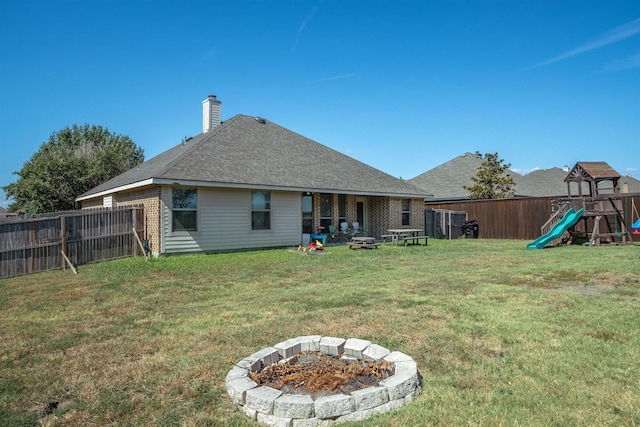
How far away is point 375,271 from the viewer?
29.0 feet

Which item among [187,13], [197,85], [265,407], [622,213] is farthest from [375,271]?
[197,85]

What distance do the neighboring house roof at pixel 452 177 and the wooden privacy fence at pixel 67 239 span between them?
813 inches

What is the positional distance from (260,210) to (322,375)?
1146 centimetres

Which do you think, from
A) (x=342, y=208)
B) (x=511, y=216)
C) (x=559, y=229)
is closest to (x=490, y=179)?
(x=511, y=216)

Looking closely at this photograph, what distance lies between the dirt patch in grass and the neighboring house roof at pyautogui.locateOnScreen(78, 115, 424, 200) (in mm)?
9788

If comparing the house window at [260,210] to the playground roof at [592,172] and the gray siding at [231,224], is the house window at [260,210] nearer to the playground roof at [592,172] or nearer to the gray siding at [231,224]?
the gray siding at [231,224]

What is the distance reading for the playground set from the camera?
47.7ft

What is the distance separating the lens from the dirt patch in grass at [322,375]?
2756 mm

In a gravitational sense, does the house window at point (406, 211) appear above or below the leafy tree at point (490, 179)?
below

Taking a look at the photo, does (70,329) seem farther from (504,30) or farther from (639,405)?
(504,30)

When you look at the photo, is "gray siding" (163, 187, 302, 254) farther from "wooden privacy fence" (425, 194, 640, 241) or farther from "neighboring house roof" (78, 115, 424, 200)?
"wooden privacy fence" (425, 194, 640, 241)

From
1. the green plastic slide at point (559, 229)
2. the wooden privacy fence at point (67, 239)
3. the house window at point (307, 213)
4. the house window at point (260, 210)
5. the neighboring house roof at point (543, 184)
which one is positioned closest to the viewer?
the wooden privacy fence at point (67, 239)

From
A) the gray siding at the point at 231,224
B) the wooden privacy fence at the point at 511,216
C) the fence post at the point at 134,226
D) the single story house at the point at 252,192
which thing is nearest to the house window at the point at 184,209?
the single story house at the point at 252,192

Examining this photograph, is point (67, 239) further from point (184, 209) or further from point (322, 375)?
point (322, 375)
